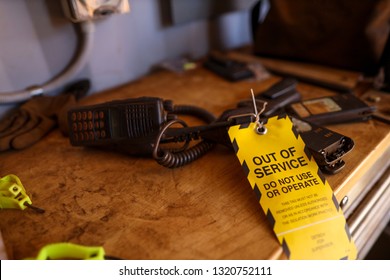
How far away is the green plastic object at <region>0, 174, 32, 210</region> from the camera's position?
0.46 meters

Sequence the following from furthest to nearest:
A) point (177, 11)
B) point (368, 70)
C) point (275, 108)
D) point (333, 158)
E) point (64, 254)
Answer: point (177, 11) < point (368, 70) < point (275, 108) < point (333, 158) < point (64, 254)

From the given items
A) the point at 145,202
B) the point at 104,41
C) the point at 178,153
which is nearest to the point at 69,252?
the point at 145,202

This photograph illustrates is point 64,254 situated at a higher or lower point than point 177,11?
lower

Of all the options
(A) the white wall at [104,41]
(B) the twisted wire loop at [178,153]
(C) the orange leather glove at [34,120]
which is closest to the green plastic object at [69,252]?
(B) the twisted wire loop at [178,153]

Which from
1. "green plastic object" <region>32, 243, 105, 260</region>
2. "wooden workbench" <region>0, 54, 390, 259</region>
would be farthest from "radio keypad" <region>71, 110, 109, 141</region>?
"green plastic object" <region>32, 243, 105, 260</region>

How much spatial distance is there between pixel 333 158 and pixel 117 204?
357mm

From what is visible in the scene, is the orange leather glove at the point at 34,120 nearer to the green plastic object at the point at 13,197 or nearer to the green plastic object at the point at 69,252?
the green plastic object at the point at 13,197

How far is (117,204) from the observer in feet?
1.54

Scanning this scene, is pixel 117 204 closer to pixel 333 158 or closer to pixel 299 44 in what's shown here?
pixel 333 158

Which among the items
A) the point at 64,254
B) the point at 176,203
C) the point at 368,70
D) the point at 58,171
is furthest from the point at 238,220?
the point at 368,70

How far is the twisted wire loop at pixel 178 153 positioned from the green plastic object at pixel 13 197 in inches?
8.4

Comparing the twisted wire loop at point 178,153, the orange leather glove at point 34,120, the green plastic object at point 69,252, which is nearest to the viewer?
the green plastic object at point 69,252

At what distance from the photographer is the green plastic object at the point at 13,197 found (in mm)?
459

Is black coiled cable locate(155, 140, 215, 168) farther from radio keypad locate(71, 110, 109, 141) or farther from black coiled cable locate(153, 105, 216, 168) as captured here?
radio keypad locate(71, 110, 109, 141)
